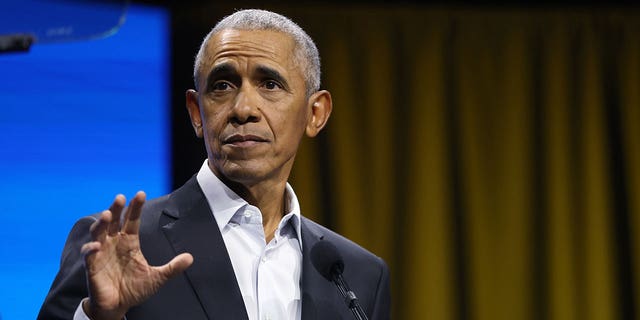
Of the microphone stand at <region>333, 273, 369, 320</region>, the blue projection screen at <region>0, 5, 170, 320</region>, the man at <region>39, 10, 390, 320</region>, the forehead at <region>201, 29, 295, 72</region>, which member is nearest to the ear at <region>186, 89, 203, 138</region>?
the man at <region>39, 10, 390, 320</region>

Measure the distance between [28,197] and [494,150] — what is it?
189 cm

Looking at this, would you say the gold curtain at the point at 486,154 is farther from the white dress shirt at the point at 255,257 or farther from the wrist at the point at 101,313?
the wrist at the point at 101,313

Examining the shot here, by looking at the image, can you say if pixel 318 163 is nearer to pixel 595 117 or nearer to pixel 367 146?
pixel 367 146

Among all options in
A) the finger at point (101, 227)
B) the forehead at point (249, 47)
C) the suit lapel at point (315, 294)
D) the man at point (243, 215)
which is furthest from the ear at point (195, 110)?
the finger at point (101, 227)

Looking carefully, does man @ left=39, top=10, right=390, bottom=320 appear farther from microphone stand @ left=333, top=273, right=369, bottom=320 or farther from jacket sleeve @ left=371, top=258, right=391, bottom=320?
microphone stand @ left=333, top=273, right=369, bottom=320

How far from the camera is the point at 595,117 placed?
3863 mm

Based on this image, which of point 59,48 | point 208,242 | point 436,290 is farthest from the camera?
point 436,290

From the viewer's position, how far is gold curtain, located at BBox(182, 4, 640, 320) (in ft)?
12.4

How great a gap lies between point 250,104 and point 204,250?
329 mm

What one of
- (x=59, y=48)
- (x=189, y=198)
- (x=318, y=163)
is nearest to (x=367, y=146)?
(x=318, y=163)

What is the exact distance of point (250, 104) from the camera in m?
1.98

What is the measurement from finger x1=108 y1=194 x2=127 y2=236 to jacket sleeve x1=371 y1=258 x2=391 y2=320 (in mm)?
781

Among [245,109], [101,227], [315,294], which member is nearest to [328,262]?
[315,294]

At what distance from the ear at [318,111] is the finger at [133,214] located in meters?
0.72
